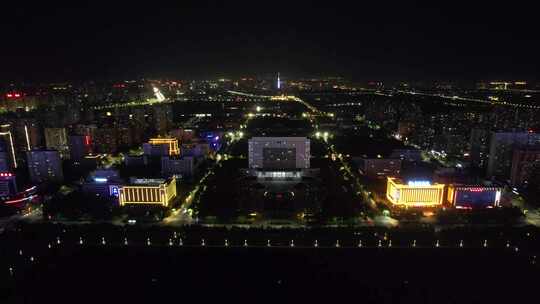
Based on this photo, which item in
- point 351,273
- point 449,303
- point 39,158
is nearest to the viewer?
point 449,303

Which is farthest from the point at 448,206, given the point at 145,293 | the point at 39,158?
the point at 39,158

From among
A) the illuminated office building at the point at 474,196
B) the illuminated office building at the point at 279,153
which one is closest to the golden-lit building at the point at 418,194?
the illuminated office building at the point at 474,196

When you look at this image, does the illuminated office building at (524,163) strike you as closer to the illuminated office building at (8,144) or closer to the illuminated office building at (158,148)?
the illuminated office building at (158,148)

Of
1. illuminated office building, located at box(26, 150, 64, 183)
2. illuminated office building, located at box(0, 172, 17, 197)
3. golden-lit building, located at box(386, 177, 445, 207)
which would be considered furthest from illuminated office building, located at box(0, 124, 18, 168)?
Result: golden-lit building, located at box(386, 177, 445, 207)

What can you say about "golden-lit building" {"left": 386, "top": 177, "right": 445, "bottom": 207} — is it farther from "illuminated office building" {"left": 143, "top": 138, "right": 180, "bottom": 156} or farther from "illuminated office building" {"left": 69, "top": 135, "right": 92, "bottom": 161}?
"illuminated office building" {"left": 69, "top": 135, "right": 92, "bottom": 161}

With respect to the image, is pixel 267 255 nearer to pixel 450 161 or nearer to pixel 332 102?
pixel 450 161
